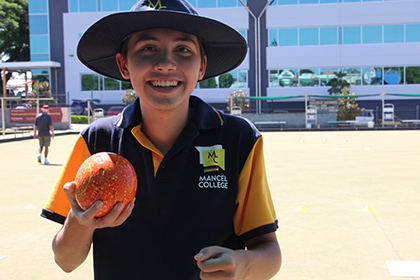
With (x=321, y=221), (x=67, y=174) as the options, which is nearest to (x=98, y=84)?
(x=321, y=221)

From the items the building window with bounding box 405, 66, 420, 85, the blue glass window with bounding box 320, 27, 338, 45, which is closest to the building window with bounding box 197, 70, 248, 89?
the blue glass window with bounding box 320, 27, 338, 45

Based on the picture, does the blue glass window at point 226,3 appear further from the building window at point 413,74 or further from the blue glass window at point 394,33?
the building window at point 413,74

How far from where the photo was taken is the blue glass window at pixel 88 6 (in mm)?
42062

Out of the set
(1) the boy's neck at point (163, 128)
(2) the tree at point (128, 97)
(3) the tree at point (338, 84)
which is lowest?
(1) the boy's neck at point (163, 128)

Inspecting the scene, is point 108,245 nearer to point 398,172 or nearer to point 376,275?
point 376,275

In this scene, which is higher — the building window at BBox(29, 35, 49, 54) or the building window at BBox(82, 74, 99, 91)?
the building window at BBox(29, 35, 49, 54)

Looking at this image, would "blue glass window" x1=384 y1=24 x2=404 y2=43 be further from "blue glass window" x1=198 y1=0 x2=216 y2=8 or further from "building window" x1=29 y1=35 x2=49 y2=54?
"building window" x1=29 y1=35 x2=49 y2=54

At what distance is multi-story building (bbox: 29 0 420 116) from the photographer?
3953cm

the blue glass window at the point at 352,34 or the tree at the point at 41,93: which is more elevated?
the blue glass window at the point at 352,34

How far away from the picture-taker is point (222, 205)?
1.99 metres

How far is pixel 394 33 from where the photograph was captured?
130 ft

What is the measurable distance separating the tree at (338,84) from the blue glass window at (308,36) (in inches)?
150

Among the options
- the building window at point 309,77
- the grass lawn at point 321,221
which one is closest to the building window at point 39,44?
the building window at point 309,77

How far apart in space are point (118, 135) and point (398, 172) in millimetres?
9143
